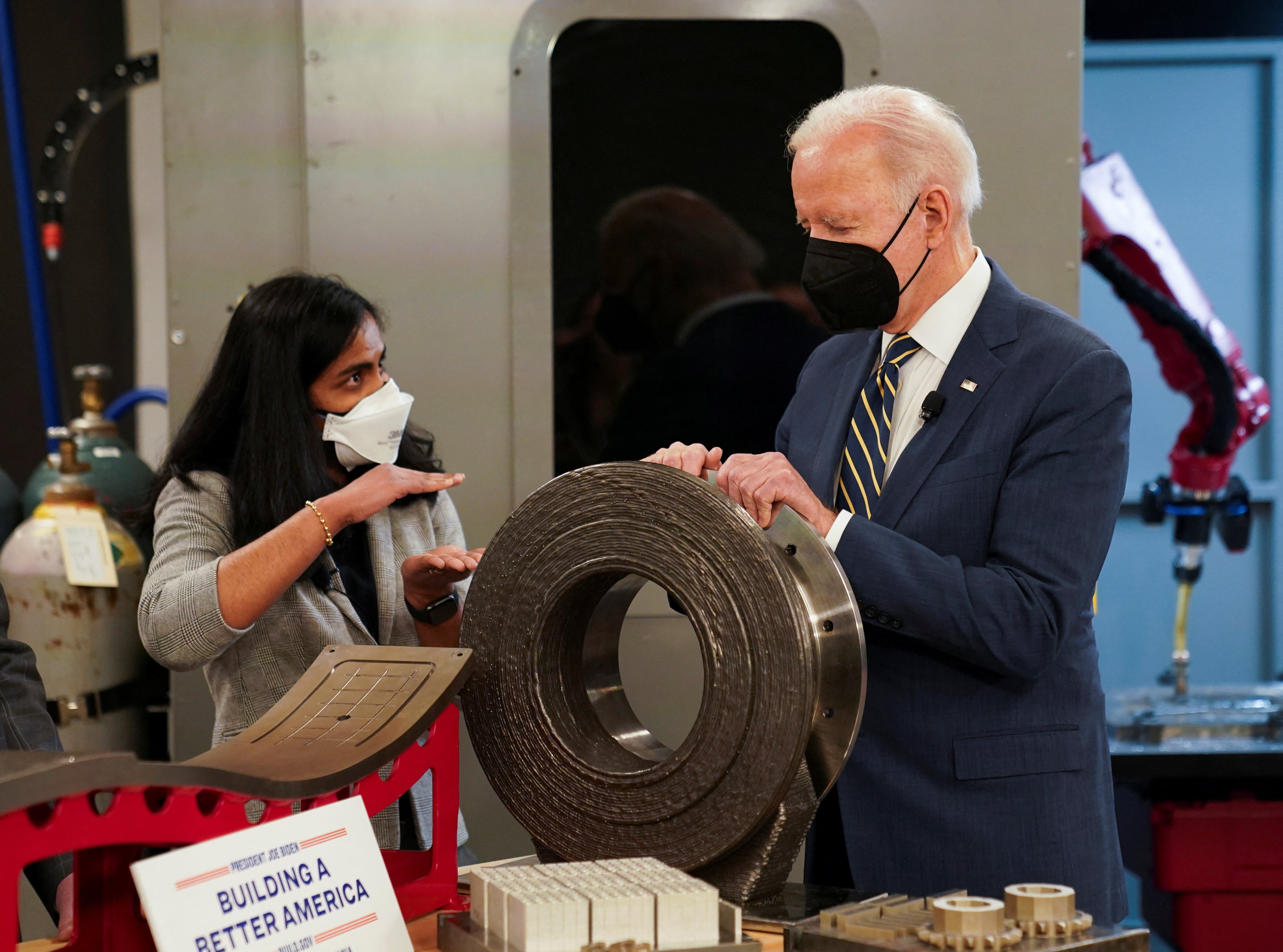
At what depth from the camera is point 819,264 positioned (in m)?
1.54

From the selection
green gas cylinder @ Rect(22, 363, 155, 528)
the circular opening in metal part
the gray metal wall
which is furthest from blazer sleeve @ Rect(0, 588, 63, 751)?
green gas cylinder @ Rect(22, 363, 155, 528)

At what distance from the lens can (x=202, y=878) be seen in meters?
0.93

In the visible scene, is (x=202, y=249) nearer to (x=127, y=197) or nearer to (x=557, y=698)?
(x=557, y=698)

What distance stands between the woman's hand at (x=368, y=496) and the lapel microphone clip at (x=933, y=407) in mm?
641

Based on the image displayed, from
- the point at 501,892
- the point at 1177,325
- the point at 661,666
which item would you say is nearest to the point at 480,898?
the point at 501,892

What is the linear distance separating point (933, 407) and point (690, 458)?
0.32 m

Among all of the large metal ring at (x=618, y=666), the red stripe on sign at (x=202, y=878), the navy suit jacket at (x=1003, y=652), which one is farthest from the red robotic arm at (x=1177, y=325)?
the red stripe on sign at (x=202, y=878)

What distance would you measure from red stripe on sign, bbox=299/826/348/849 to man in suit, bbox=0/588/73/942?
1.15 feet

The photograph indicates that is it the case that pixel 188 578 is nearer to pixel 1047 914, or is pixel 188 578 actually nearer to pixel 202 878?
pixel 202 878

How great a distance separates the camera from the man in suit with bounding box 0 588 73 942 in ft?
4.09

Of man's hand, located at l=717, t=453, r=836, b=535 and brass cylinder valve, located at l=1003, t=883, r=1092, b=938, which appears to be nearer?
brass cylinder valve, located at l=1003, t=883, r=1092, b=938

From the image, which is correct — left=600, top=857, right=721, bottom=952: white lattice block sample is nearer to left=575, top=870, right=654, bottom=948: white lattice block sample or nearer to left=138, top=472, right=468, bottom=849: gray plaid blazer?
left=575, top=870, right=654, bottom=948: white lattice block sample

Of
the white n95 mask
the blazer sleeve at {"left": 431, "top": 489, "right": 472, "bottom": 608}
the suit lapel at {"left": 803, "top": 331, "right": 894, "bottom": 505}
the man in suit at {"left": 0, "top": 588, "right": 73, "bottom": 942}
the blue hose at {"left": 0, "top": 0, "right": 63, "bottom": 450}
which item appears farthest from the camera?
the blue hose at {"left": 0, "top": 0, "right": 63, "bottom": 450}

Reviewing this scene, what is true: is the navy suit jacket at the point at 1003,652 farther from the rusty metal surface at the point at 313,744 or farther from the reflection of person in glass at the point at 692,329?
the reflection of person in glass at the point at 692,329
